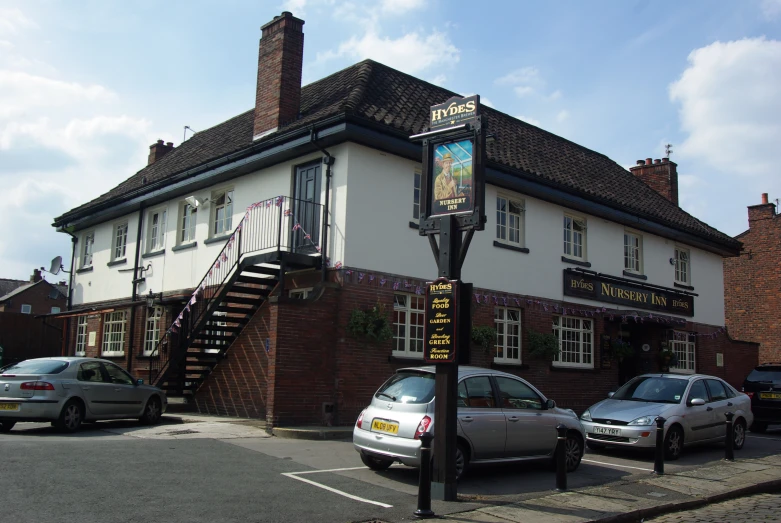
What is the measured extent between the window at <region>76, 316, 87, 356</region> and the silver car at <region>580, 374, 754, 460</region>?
17435 mm

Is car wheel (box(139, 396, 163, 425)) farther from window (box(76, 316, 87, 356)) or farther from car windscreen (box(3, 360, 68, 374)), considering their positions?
window (box(76, 316, 87, 356))

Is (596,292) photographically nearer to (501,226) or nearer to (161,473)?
(501,226)

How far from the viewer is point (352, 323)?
1441 centimetres

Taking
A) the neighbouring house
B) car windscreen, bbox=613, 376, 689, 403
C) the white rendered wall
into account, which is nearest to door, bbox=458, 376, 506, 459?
car windscreen, bbox=613, 376, 689, 403

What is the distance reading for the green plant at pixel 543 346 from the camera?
725 inches

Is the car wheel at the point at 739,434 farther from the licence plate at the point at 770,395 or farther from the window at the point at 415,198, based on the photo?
the window at the point at 415,198

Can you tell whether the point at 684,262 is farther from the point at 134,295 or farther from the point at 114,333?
the point at 114,333

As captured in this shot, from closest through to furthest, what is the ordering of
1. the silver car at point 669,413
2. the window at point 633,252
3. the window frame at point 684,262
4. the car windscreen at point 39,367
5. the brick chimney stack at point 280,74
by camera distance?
the silver car at point 669,413
the car windscreen at point 39,367
the brick chimney stack at point 280,74
the window at point 633,252
the window frame at point 684,262

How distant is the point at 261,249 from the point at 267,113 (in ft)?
12.4

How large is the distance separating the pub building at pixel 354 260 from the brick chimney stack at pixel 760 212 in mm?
6620

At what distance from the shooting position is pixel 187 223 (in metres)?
20.0

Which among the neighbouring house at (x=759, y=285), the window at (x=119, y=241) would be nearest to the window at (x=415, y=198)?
the window at (x=119, y=241)

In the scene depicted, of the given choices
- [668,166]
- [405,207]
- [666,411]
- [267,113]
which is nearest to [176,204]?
[267,113]

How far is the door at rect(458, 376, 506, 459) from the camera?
30.8 ft
